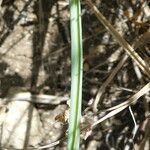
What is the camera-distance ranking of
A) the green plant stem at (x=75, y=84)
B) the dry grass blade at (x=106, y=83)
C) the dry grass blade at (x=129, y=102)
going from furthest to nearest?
the dry grass blade at (x=106, y=83)
the dry grass blade at (x=129, y=102)
the green plant stem at (x=75, y=84)

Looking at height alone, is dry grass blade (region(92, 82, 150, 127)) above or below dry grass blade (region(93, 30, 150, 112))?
below

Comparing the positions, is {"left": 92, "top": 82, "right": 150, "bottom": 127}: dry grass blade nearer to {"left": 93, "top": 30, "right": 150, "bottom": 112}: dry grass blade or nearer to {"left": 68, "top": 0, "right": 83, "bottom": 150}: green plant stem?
{"left": 93, "top": 30, "right": 150, "bottom": 112}: dry grass blade

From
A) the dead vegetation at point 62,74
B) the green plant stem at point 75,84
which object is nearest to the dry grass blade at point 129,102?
the dead vegetation at point 62,74

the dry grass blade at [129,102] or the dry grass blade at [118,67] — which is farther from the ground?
the dry grass blade at [118,67]

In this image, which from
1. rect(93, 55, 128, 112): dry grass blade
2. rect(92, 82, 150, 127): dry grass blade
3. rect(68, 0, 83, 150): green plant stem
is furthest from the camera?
rect(93, 55, 128, 112): dry grass blade

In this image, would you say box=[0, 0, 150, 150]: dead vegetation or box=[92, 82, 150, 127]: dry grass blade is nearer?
box=[92, 82, 150, 127]: dry grass blade

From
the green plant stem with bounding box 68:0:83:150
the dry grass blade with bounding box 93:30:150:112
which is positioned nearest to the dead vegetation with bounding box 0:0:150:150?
the dry grass blade with bounding box 93:30:150:112

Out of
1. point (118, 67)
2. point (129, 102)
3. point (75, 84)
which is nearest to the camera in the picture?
point (75, 84)

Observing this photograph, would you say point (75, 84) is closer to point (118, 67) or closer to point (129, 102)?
point (129, 102)

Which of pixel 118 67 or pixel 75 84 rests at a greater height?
pixel 118 67

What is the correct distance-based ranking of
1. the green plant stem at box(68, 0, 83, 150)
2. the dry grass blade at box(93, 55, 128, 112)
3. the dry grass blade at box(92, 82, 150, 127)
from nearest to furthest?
the green plant stem at box(68, 0, 83, 150)
the dry grass blade at box(92, 82, 150, 127)
the dry grass blade at box(93, 55, 128, 112)

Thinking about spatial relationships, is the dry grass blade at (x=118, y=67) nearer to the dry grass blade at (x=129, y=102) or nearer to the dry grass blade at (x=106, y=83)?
the dry grass blade at (x=106, y=83)

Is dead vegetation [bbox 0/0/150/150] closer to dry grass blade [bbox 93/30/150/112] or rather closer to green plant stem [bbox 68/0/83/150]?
dry grass blade [bbox 93/30/150/112]

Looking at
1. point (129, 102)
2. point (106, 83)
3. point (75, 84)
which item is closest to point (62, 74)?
point (106, 83)
